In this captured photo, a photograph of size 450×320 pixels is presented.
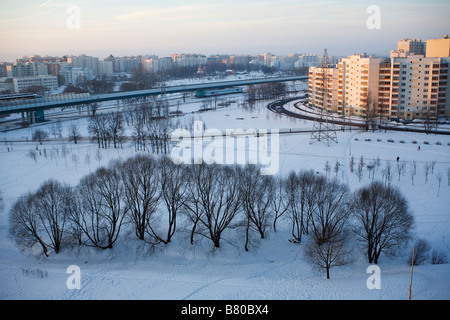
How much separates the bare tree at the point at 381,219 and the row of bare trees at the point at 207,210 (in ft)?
0.05

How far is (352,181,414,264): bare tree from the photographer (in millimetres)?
6074

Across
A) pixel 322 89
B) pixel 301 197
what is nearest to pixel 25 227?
pixel 301 197

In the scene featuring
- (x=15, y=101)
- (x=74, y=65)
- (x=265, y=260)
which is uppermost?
(x=74, y=65)

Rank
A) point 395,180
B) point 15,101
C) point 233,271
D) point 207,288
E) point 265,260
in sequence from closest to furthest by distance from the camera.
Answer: point 207,288 < point 233,271 < point 265,260 < point 395,180 < point 15,101

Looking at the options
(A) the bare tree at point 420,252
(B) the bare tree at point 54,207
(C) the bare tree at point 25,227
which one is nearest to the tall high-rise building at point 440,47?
(A) the bare tree at point 420,252

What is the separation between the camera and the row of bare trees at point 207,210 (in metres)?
6.24

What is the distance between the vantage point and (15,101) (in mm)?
18016

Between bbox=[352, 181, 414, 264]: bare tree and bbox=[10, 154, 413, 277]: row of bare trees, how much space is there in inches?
0.6

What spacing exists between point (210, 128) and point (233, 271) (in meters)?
11.0

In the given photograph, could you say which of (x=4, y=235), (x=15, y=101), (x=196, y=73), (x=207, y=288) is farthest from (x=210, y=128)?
(x=196, y=73)

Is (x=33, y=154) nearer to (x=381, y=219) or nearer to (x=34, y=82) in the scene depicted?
(x=381, y=219)

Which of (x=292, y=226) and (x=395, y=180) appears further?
(x=395, y=180)
